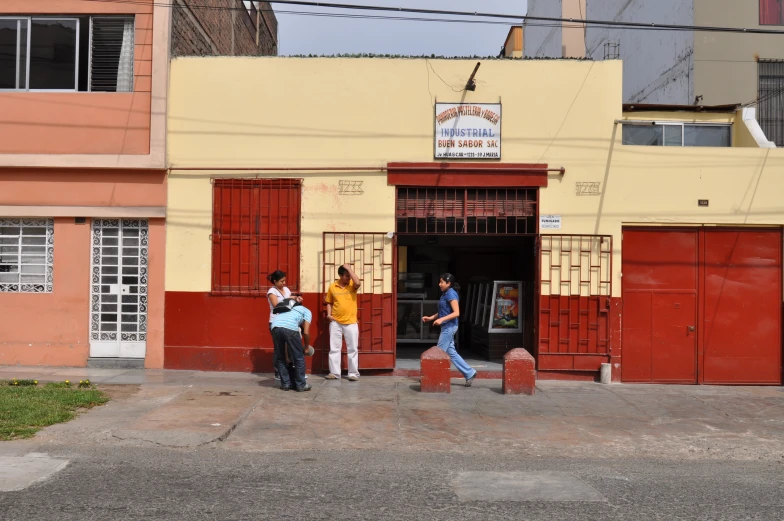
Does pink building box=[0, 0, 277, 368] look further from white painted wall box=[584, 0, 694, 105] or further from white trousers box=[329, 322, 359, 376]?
white painted wall box=[584, 0, 694, 105]

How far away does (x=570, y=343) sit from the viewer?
1253 centimetres

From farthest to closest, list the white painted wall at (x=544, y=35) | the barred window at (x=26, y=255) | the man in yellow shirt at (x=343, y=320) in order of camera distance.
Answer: the white painted wall at (x=544, y=35), the barred window at (x=26, y=255), the man in yellow shirt at (x=343, y=320)

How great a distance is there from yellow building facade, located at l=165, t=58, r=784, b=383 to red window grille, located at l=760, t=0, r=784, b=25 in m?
7.46

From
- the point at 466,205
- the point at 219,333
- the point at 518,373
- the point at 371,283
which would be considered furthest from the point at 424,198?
the point at 219,333

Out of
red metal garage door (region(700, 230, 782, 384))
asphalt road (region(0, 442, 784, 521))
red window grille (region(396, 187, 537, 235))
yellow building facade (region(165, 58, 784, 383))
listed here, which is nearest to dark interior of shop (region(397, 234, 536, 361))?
red window grille (region(396, 187, 537, 235))

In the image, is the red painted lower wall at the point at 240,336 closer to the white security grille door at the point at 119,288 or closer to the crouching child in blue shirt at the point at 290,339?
Answer: the white security grille door at the point at 119,288

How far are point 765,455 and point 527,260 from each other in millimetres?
6057

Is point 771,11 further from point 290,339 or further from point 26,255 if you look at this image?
point 26,255

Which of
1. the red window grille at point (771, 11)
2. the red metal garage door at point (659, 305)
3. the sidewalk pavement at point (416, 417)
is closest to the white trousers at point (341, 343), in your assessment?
the sidewalk pavement at point (416, 417)

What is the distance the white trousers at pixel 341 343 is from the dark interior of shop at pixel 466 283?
217 cm

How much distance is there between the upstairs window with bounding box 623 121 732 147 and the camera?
44.7 feet

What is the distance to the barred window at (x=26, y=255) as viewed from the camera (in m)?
12.8

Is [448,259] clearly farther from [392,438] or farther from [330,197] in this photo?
[392,438]

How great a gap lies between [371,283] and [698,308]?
17.5ft
